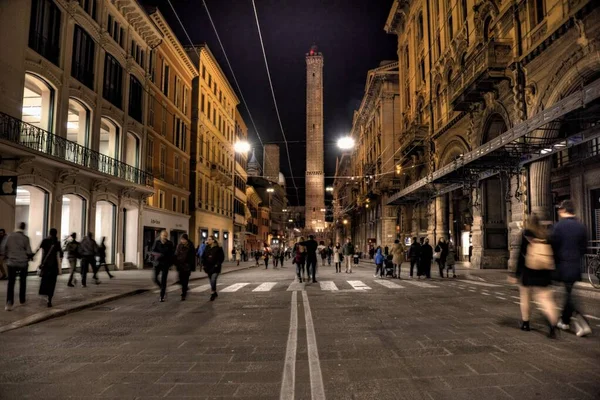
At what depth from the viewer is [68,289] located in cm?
1406

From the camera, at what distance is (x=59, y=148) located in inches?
797

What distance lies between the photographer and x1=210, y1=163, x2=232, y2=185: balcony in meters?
43.5

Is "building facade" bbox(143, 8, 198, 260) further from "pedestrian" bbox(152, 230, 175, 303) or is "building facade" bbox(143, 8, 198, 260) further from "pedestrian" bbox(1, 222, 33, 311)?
"pedestrian" bbox(1, 222, 33, 311)

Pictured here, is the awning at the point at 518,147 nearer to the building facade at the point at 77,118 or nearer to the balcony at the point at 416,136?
the balcony at the point at 416,136

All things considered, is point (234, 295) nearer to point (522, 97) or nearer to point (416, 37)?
point (522, 97)

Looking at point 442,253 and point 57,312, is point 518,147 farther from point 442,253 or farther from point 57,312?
point 57,312

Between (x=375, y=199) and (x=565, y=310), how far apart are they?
5009 cm

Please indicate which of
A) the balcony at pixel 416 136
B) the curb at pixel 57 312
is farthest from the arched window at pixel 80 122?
the balcony at pixel 416 136

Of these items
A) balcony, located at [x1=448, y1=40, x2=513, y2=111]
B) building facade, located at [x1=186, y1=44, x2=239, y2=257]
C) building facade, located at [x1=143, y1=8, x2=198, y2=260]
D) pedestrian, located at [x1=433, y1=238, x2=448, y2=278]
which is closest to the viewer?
pedestrian, located at [x1=433, y1=238, x2=448, y2=278]

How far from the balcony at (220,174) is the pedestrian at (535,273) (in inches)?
1505

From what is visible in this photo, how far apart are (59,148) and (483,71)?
19.9 meters

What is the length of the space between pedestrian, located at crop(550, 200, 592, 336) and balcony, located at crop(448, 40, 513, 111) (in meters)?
17.9

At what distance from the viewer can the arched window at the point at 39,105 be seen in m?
19.8

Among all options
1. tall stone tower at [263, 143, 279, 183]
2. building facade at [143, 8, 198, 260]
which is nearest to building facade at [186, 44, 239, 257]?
building facade at [143, 8, 198, 260]
